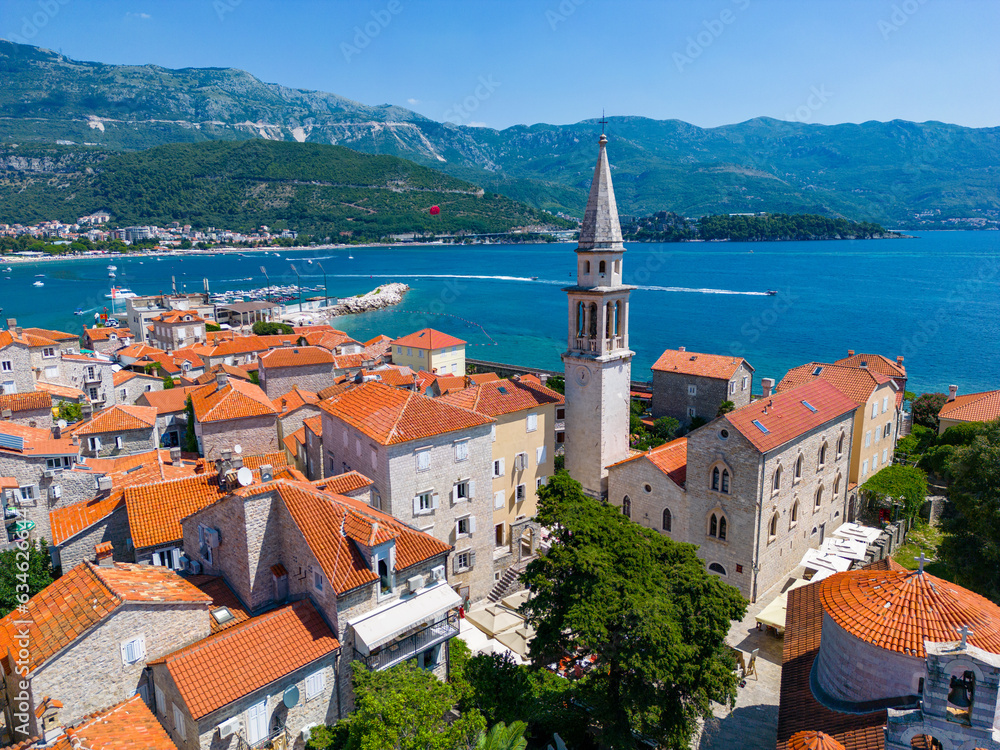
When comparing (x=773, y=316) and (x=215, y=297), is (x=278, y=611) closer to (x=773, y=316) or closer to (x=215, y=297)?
(x=773, y=316)

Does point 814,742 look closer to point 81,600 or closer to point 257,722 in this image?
point 257,722

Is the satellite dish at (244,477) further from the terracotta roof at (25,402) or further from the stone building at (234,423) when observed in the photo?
the terracotta roof at (25,402)

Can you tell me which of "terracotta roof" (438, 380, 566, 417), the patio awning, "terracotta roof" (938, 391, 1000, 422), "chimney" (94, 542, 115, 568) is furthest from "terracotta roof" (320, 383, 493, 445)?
"terracotta roof" (938, 391, 1000, 422)

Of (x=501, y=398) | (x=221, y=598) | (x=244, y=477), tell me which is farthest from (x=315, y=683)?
(x=501, y=398)

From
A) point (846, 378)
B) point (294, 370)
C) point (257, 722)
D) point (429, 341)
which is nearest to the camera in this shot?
point (257, 722)

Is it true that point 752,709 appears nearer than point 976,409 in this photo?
Yes
